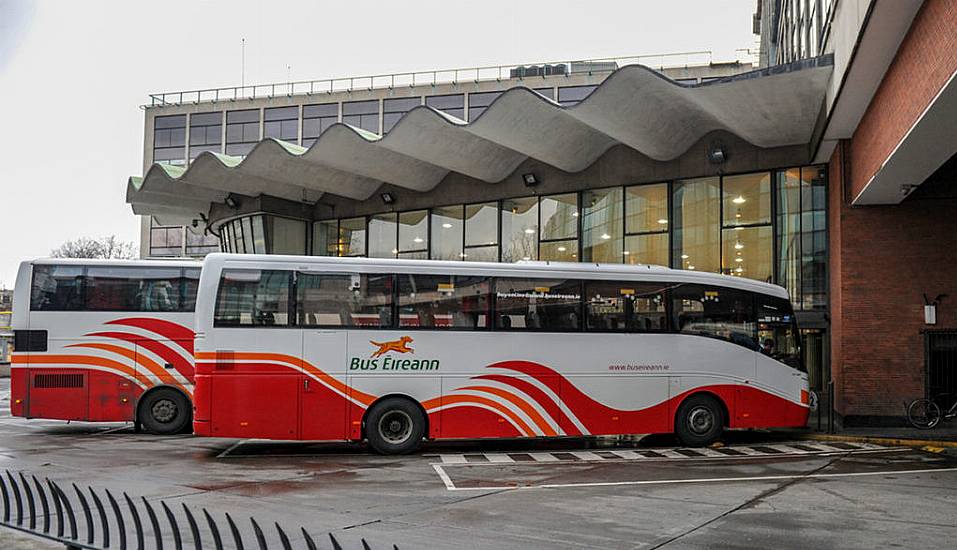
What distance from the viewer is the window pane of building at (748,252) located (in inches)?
874

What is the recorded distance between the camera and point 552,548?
7.78 meters

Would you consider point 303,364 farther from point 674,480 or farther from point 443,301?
point 674,480

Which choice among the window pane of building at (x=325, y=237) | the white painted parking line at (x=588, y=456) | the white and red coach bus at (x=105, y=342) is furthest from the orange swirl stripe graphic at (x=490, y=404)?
the window pane of building at (x=325, y=237)

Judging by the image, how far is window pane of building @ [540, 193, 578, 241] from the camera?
25734 mm

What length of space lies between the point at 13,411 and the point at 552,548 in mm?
14157

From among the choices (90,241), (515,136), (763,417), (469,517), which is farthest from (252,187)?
(90,241)

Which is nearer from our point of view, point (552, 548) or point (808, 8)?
point (552, 548)

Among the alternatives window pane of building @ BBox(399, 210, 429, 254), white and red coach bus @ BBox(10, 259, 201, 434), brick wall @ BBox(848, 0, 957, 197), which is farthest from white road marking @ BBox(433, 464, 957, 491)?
window pane of building @ BBox(399, 210, 429, 254)

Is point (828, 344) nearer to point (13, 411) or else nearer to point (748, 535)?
point (748, 535)

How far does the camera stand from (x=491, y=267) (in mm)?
Result: 15570

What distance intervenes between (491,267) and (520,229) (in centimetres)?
1130

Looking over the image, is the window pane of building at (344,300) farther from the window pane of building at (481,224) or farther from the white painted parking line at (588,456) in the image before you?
the window pane of building at (481,224)

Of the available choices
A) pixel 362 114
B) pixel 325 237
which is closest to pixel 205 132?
pixel 362 114

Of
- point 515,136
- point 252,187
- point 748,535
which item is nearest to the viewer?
point 748,535
